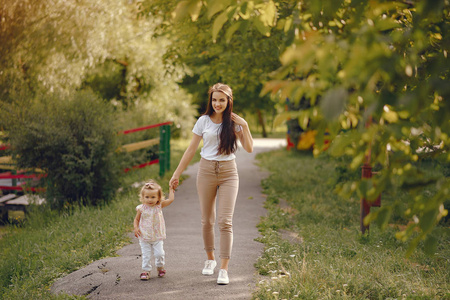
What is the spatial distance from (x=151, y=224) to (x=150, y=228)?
0.13ft

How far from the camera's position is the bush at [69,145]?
923 cm

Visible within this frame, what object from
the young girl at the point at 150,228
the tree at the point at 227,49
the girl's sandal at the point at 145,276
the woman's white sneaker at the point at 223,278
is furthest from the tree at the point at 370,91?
the tree at the point at 227,49

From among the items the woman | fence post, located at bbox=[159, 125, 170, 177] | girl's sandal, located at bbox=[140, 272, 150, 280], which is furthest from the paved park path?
fence post, located at bbox=[159, 125, 170, 177]

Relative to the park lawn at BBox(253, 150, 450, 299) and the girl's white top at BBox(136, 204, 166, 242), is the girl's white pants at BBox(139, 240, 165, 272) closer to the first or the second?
the girl's white top at BBox(136, 204, 166, 242)

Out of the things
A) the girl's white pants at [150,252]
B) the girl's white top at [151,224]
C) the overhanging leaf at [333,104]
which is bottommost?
the girl's white pants at [150,252]

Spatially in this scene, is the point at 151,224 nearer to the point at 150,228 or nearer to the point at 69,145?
the point at 150,228

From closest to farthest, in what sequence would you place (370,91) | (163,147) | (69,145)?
(370,91) < (69,145) < (163,147)

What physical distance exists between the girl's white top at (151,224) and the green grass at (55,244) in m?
0.94

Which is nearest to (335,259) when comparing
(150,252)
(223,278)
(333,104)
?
(223,278)

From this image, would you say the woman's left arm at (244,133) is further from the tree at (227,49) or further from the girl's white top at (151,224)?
the tree at (227,49)

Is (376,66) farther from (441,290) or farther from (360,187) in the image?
(441,290)

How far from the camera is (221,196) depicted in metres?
5.25

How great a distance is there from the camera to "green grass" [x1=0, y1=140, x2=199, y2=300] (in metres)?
5.43

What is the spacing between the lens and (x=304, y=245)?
629 cm
